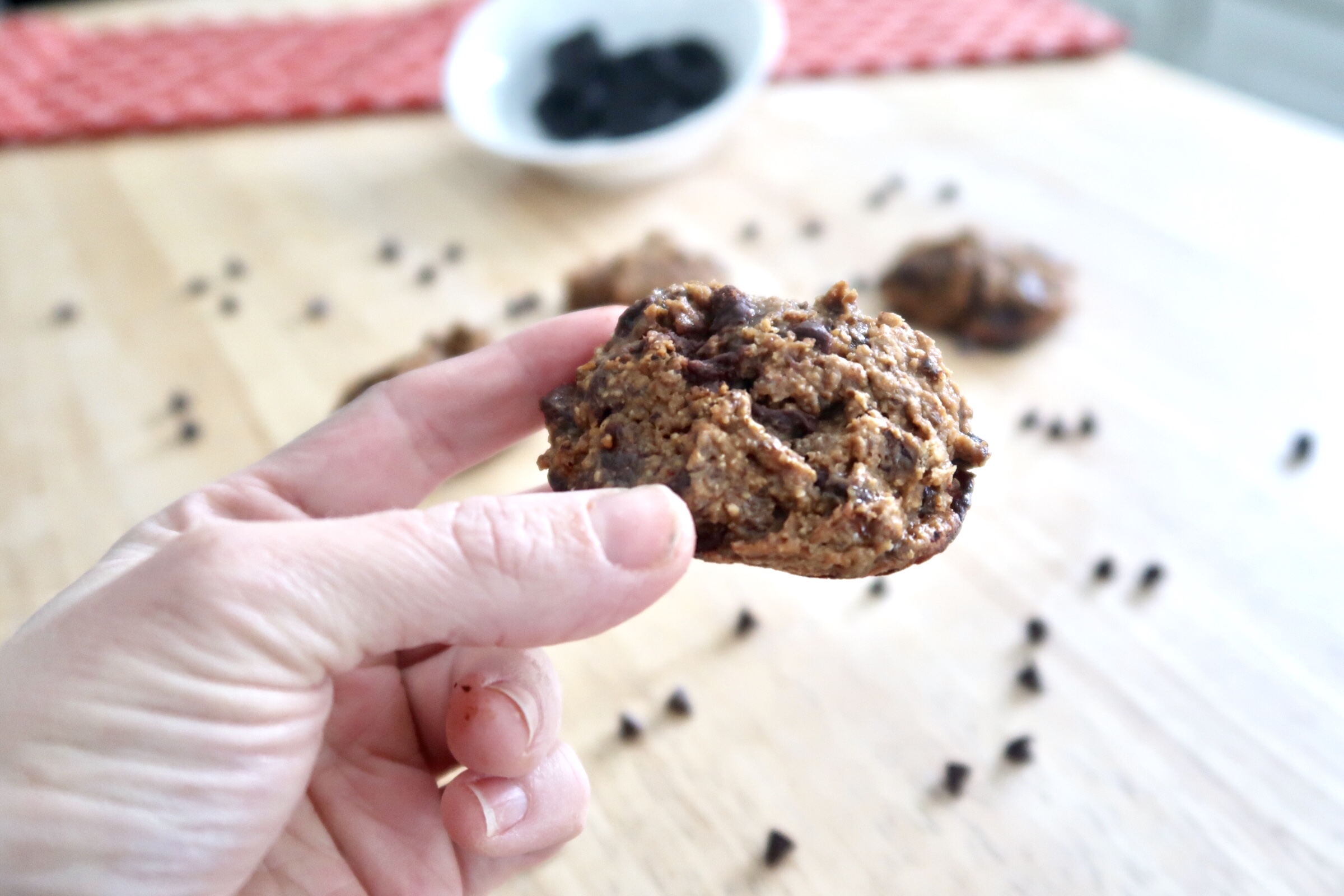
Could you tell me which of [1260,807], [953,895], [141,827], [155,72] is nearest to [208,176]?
[155,72]

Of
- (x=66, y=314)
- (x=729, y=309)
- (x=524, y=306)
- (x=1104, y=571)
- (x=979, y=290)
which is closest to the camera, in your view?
(x=729, y=309)

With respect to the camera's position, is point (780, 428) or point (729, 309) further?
point (729, 309)

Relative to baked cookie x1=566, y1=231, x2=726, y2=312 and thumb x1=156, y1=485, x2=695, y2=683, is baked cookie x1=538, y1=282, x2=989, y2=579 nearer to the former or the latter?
thumb x1=156, y1=485, x2=695, y2=683

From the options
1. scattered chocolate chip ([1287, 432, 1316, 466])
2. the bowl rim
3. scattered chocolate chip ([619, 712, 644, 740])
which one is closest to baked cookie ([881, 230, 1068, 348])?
scattered chocolate chip ([1287, 432, 1316, 466])

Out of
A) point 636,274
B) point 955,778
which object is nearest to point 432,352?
point 636,274

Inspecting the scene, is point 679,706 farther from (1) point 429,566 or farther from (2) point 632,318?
(1) point 429,566
